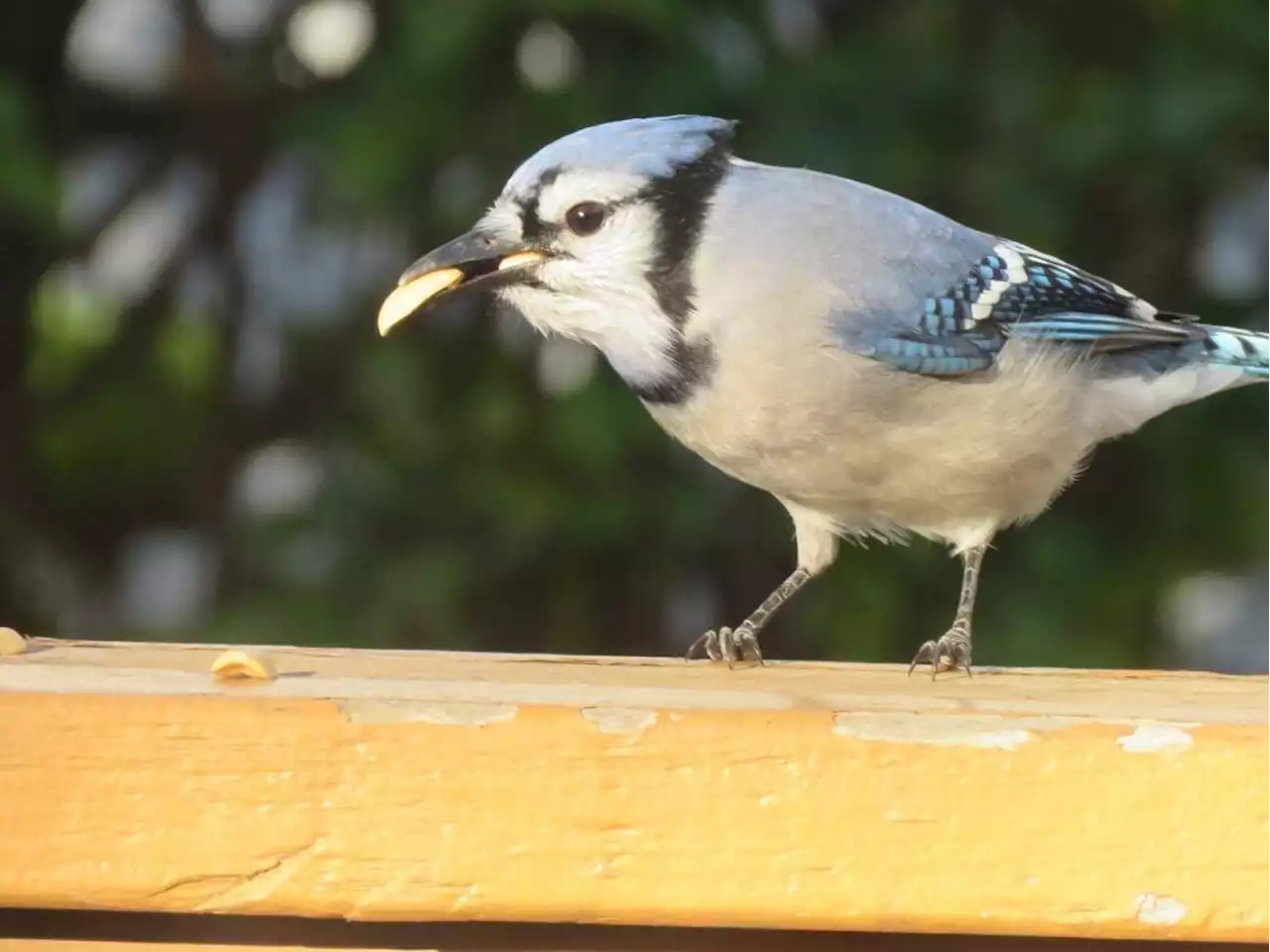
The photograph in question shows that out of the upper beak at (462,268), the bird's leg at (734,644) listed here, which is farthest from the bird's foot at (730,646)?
the upper beak at (462,268)

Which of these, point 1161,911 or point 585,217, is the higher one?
point 585,217

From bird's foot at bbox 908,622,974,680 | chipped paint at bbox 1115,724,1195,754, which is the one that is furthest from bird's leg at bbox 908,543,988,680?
chipped paint at bbox 1115,724,1195,754

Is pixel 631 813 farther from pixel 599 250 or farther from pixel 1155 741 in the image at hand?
pixel 599 250

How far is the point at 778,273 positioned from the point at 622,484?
55 centimetres

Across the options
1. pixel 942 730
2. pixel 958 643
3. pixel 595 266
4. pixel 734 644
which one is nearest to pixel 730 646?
pixel 734 644

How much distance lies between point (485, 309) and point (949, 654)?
73cm

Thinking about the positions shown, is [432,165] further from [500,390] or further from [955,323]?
[955,323]

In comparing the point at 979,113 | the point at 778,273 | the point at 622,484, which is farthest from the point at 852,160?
the point at 778,273

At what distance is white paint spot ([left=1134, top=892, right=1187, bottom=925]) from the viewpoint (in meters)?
0.67

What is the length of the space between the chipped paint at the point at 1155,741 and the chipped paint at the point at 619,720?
0.61ft

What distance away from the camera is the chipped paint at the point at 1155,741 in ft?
2.25

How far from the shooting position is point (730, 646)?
3.73ft

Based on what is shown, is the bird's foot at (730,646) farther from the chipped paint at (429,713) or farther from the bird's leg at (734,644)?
the chipped paint at (429,713)

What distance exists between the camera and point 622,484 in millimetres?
1665
